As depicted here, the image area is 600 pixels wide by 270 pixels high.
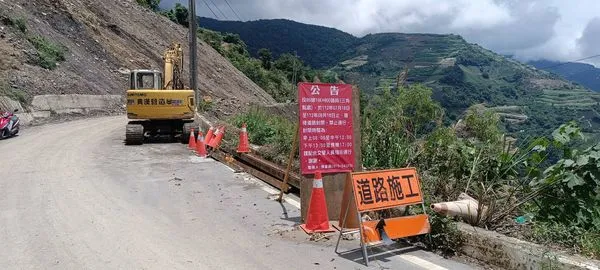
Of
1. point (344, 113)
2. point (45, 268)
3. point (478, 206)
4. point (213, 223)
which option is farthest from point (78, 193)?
point (478, 206)

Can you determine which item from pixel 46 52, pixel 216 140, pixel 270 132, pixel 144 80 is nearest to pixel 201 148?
pixel 216 140

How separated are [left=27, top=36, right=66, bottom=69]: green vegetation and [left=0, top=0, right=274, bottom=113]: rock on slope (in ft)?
1.36

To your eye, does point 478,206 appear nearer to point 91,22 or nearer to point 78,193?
point 78,193

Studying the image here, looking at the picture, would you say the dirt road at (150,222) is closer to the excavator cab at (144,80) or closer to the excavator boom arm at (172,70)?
the excavator cab at (144,80)

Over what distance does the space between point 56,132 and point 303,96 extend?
15740mm

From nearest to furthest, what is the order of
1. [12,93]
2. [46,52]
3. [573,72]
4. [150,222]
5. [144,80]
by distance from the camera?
[150,222] → [144,80] → [12,93] → [46,52] → [573,72]

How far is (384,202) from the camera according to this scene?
5.49m

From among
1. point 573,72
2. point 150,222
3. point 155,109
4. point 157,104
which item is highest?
point 573,72

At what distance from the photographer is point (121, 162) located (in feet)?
39.1

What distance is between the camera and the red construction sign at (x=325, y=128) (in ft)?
20.7

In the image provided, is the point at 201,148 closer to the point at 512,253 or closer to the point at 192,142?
the point at 192,142

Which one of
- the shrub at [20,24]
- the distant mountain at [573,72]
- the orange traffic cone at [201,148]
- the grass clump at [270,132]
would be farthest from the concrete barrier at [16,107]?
the distant mountain at [573,72]

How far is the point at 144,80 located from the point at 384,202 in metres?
13.6

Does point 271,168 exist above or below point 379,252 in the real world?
above
